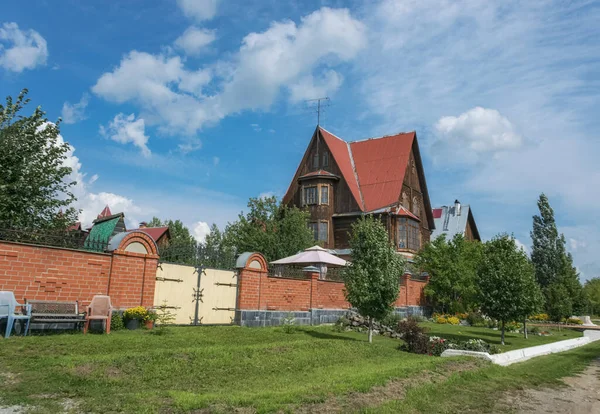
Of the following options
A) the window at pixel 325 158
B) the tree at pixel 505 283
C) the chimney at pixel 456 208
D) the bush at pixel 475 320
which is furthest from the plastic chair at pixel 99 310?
the chimney at pixel 456 208

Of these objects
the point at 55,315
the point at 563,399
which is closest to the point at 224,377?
the point at 55,315

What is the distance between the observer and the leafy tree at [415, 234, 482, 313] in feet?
93.0

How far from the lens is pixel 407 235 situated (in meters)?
34.8

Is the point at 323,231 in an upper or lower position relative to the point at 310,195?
lower

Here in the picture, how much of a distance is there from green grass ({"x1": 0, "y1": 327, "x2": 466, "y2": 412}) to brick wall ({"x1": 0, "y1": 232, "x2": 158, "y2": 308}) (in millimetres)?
1255

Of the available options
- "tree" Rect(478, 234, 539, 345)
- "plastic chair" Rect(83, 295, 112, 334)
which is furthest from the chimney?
"plastic chair" Rect(83, 295, 112, 334)

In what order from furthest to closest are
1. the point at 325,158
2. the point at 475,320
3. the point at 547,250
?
1. the point at 547,250
2. the point at 325,158
3. the point at 475,320

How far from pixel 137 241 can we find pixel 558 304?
32.7 metres

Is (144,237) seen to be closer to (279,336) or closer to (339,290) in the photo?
(279,336)

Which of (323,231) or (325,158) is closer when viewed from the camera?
(323,231)

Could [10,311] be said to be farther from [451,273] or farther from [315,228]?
[315,228]

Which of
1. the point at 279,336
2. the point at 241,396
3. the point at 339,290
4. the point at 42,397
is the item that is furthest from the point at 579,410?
the point at 339,290

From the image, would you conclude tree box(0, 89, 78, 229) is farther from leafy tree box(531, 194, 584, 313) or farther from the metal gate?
leafy tree box(531, 194, 584, 313)

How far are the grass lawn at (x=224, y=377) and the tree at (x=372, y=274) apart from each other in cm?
262
